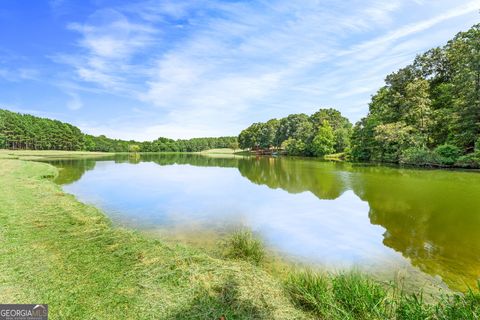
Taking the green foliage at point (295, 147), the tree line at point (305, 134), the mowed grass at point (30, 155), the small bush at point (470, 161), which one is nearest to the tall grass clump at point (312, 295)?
the small bush at point (470, 161)

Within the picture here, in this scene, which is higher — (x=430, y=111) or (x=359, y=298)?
(x=430, y=111)

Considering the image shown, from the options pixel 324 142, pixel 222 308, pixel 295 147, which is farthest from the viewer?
pixel 295 147

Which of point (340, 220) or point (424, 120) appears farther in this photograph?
point (424, 120)

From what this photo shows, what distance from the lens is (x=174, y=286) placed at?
4152 millimetres

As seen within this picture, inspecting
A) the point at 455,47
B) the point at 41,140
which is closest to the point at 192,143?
the point at 41,140

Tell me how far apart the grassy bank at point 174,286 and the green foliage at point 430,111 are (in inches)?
1234

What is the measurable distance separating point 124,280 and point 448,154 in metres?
35.2

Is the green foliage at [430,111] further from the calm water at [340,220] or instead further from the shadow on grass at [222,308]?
the shadow on grass at [222,308]

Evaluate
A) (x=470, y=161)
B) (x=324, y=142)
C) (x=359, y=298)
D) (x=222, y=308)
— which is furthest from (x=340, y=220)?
(x=324, y=142)

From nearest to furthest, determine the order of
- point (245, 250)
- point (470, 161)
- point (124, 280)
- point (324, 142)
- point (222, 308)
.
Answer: point (222, 308) < point (124, 280) < point (245, 250) < point (470, 161) < point (324, 142)

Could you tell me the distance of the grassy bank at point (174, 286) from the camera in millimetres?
3361

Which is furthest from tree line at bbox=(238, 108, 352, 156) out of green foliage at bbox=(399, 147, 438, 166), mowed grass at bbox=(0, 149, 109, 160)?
mowed grass at bbox=(0, 149, 109, 160)

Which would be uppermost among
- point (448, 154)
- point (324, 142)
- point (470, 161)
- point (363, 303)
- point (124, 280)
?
point (324, 142)

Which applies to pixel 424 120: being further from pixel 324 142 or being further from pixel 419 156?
pixel 324 142
